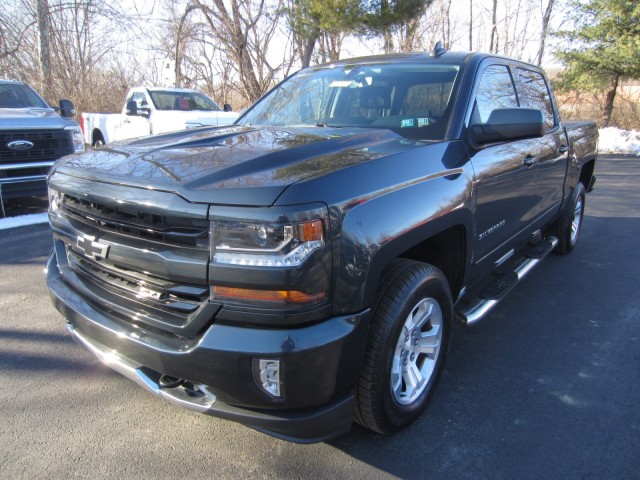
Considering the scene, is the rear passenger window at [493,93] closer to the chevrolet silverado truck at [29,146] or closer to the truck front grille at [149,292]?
the truck front grille at [149,292]

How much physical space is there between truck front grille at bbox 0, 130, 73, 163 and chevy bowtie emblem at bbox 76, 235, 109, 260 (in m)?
5.17

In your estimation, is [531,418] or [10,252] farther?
[10,252]

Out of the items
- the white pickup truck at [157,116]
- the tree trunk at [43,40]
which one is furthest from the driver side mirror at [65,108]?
the tree trunk at [43,40]

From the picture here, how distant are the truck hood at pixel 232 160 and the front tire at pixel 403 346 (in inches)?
24.2

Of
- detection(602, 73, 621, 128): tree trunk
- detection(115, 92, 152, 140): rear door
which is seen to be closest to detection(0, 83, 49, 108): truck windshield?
detection(115, 92, 152, 140): rear door

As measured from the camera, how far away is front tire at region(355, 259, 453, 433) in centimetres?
209

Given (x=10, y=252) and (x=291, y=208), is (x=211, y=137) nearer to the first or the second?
(x=291, y=208)

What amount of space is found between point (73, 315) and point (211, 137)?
1.24 metres

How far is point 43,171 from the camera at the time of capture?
6.72 m

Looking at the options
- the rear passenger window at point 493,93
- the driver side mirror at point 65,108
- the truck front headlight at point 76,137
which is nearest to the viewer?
the rear passenger window at point 493,93

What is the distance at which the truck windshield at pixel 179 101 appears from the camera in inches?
419

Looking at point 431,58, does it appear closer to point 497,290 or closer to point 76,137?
point 497,290

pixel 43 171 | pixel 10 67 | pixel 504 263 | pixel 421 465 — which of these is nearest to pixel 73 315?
pixel 421 465

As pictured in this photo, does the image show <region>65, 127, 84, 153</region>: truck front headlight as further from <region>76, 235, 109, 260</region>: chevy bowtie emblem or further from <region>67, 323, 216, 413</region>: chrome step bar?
<region>67, 323, 216, 413</region>: chrome step bar
